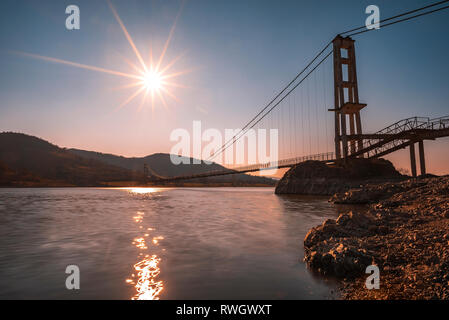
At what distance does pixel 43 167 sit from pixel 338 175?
143m

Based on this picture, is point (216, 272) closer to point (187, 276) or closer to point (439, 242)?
point (187, 276)

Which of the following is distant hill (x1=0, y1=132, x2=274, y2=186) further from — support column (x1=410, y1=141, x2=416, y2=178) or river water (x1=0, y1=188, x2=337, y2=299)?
river water (x1=0, y1=188, x2=337, y2=299)

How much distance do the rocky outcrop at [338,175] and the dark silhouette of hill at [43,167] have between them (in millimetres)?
107423

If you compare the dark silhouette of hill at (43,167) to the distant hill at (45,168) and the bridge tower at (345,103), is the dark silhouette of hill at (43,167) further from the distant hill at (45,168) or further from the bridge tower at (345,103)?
the bridge tower at (345,103)

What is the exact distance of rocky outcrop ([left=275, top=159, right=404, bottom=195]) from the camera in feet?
98.4

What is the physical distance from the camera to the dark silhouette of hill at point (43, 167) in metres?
108

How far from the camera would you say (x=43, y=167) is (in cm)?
12531
